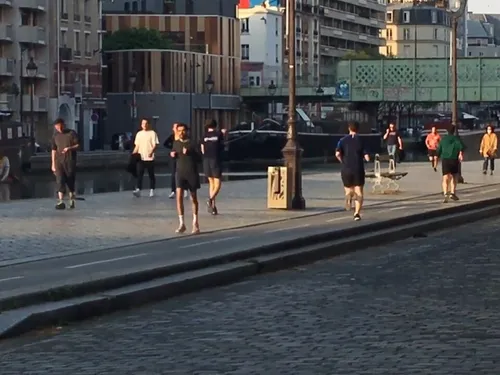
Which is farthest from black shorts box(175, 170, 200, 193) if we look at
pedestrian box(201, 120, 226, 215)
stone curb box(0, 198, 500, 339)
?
pedestrian box(201, 120, 226, 215)

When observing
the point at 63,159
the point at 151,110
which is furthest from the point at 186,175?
the point at 151,110

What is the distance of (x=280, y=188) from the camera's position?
26188 millimetres

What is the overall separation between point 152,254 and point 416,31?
175 m

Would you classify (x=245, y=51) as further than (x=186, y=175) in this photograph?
Yes

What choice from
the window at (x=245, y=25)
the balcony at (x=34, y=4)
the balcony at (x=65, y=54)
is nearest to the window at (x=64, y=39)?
the balcony at (x=65, y=54)

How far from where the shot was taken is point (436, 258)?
19.6m

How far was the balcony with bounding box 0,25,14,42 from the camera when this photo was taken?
3221 inches

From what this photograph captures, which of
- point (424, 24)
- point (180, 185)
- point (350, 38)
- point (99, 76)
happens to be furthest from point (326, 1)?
point (180, 185)

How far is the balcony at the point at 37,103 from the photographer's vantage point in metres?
84.7

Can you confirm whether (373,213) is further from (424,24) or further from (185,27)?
(424,24)

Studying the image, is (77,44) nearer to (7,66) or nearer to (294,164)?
(7,66)

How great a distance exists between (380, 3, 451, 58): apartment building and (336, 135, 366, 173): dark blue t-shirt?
16441 centimetres

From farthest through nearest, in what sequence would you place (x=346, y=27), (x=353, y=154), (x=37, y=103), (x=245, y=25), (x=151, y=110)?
(x=346, y=27)
(x=245, y=25)
(x=151, y=110)
(x=37, y=103)
(x=353, y=154)

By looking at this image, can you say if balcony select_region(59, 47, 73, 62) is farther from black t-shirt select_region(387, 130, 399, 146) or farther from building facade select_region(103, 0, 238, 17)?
black t-shirt select_region(387, 130, 399, 146)
